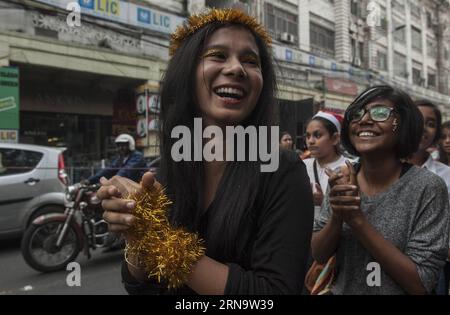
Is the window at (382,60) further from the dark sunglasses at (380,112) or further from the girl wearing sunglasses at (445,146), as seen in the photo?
the dark sunglasses at (380,112)

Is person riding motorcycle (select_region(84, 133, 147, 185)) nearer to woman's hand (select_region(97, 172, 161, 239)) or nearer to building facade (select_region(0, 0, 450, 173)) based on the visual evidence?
building facade (select_region(0, 0, 450, 173))

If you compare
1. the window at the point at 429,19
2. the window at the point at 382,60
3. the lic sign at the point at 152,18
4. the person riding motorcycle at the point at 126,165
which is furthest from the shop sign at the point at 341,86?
the lic sign at the point at 152,18

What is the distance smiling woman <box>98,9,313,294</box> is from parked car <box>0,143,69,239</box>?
14.0ft

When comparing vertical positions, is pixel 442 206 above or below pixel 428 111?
below

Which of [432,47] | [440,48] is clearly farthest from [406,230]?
[432,47]

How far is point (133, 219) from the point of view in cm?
84

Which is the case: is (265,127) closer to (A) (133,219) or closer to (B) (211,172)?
(B) (211,172)

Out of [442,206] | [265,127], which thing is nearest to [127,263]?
[265,127]

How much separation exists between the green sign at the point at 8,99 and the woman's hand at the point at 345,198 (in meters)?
7.71

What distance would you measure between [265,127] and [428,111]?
171 centimetres

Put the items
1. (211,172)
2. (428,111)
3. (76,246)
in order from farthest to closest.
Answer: (76,246)
(428,111)
(211,172)

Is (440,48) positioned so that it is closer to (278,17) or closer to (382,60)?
(278,17)

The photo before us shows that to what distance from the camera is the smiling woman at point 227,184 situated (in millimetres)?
884
